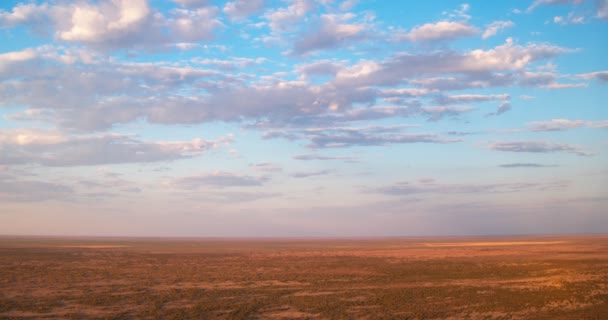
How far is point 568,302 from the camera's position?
2097 cm

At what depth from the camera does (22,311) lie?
1952 cm

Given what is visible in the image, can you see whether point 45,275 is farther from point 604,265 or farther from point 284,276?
point 604,265

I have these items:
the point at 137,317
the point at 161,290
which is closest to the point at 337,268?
the point at 161,290

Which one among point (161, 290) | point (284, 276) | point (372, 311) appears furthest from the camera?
point (284, 276)

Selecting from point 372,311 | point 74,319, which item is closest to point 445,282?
point 372,311

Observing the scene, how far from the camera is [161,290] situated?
2556 centimetres

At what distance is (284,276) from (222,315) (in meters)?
13.4

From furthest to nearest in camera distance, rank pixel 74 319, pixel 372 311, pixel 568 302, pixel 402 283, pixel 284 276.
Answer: pixel 284 276, pixel 402 283, pixel 568 302, pixel 372 311, pixel 74 319

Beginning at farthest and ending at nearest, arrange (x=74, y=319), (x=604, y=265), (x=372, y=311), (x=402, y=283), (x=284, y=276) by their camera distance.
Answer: (x=604, y=265) < (x=284, y=276) < (x=402, y=283) < (x=372, y=311) < (x=74, y=319)

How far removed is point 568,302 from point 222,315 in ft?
51.2

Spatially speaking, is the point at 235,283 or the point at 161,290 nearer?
the point at 161,290

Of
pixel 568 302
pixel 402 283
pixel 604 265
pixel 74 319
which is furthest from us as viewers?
pixel 604 265

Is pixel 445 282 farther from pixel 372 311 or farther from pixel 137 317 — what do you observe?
pixel 137 317

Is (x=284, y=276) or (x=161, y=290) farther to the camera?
(x=284, y=276)
